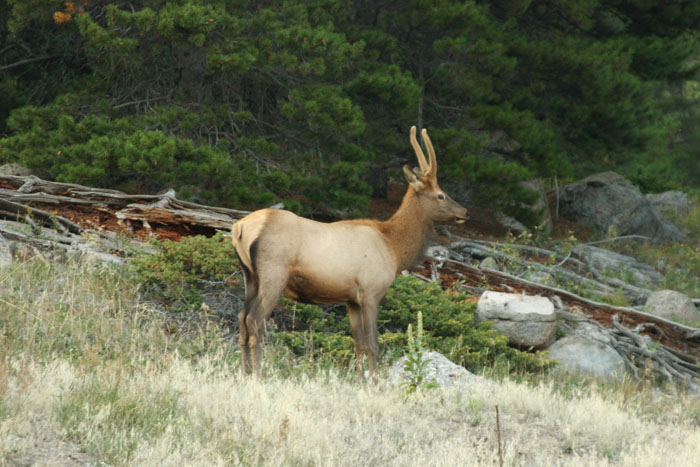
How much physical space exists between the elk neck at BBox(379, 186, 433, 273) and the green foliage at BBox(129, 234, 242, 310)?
1903 mm

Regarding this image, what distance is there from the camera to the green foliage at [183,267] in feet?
25.9

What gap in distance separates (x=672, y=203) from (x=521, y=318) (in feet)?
47.9

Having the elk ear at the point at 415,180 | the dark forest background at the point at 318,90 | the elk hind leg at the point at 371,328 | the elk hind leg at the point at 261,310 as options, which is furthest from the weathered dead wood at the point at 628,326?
the elk hind leg at the point at 261,310

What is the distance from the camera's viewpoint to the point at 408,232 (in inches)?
278

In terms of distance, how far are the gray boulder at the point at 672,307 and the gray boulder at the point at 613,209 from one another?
18.6ft

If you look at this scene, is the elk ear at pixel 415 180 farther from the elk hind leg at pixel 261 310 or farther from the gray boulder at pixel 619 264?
the gray boulder at pixel 619 264

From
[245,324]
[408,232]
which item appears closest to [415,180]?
[408,232]

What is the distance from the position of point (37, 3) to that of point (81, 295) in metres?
5.10

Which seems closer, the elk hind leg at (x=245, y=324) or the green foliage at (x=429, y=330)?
the elk hind leg at (x=245, y=324)

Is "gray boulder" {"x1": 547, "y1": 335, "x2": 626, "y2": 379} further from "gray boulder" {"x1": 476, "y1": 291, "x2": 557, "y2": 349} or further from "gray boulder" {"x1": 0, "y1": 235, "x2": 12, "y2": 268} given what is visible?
"gray boulder" {"x1": 0, "y1": 235, "x2": 12, "y2": 268}

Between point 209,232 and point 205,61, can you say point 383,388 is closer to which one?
point 209,232

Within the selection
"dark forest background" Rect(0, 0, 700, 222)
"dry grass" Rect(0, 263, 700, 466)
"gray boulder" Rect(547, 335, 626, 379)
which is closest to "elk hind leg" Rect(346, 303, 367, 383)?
"dry grass" Rect(0, 263, 700, 466)

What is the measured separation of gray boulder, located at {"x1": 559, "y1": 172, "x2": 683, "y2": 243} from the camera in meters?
17.6

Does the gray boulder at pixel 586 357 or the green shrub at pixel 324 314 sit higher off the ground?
the green shrub at pixel 324 314
